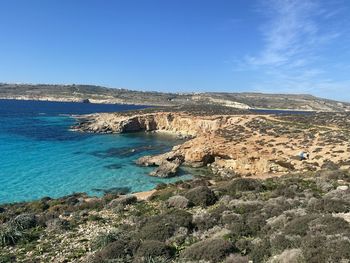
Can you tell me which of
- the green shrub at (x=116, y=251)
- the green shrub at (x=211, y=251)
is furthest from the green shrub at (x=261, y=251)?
the green shrub at (x=116, y=251)

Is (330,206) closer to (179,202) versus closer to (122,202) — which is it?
(179,202)

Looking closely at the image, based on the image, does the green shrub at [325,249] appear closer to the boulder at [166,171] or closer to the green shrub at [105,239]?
the green shrub at [105,239]

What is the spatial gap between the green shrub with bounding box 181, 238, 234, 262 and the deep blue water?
21.9 meters

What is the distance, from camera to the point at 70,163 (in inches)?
1778

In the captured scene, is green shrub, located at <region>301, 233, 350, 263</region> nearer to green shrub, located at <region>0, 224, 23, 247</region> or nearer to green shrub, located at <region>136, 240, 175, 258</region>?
green shrub, located at <region>136, 240, 175, 258</region>

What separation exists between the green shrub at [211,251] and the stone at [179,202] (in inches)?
286

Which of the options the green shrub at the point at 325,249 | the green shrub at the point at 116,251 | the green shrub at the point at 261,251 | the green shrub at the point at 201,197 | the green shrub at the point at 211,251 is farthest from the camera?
the green shrub at the point at 201,197

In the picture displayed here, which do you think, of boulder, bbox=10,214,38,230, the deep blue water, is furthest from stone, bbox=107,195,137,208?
the deep blue water

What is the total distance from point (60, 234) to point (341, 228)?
39.7 ft

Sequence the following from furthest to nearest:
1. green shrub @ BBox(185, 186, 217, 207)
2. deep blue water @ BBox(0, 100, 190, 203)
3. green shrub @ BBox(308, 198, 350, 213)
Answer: deep blue water @ BBox(0, 100, 190, 203), green shrub @ BBox(185, 186, 217, 207), green shrub @ BBox(308, 198, 350, 213)

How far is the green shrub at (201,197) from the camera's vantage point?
65.4ft

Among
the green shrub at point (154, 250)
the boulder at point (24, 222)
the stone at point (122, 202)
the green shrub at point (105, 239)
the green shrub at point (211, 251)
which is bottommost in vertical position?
the boulder at point (24, 222)

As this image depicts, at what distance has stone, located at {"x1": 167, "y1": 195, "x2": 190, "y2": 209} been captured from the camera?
19.7 meters

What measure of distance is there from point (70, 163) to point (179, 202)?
28630mm
